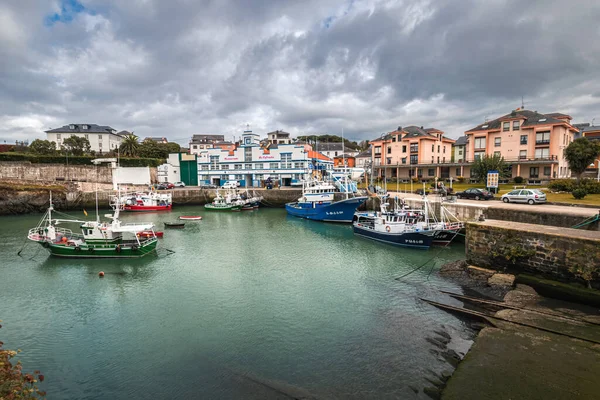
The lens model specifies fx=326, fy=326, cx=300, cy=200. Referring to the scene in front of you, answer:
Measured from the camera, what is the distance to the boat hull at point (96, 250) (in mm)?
23734

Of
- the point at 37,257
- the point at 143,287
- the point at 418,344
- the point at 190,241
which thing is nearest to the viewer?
the point at 418,344

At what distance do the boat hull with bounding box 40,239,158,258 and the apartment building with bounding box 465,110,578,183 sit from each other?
50.2m

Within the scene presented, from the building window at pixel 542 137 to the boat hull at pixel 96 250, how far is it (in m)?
53.8

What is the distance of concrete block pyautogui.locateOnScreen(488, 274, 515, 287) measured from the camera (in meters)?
16.0

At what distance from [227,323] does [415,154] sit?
179 ft

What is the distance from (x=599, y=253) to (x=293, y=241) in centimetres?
2111

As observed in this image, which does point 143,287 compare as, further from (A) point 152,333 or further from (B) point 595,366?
(B) point 595,366

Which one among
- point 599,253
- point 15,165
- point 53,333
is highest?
point 15,165

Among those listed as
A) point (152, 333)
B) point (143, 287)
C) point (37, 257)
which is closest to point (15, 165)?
point (37, 257)

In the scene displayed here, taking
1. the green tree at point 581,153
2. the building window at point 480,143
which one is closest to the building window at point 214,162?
the building window at point 480,143

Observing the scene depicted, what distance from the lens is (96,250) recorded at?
23.8 m

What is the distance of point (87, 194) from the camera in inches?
2092

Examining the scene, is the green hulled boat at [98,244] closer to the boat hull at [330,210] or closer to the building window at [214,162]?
the boat hull at [330,210]

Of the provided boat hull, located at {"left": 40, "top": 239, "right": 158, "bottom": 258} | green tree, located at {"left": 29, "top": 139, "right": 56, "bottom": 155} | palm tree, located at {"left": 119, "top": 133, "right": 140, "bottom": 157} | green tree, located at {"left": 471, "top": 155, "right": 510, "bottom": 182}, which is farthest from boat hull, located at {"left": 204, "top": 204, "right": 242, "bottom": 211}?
green tree, located at {"left": 29, "top": 139, "right": 56, "bottom": 155}
